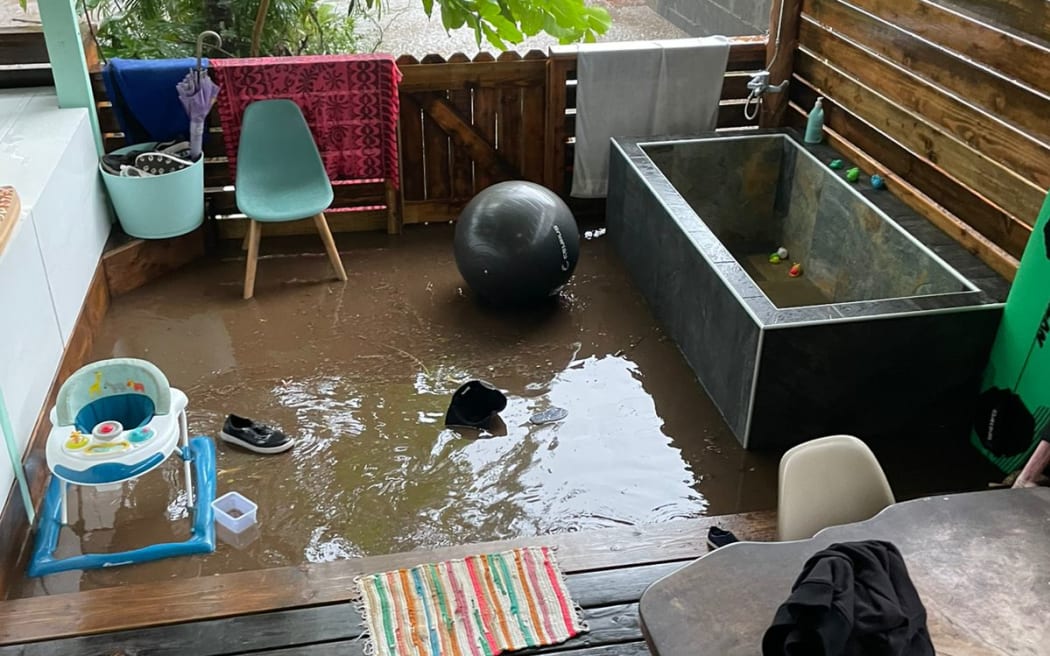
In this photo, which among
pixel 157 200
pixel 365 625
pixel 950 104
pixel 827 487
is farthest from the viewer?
pixel 157 200

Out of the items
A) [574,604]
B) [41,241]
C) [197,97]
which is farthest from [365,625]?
[197,97]

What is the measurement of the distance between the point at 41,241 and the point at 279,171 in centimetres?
138

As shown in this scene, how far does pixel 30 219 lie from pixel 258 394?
1.05 meters

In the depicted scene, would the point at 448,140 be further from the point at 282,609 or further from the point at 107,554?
the point at 282,609

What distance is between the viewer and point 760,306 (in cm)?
336

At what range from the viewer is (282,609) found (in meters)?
2.68

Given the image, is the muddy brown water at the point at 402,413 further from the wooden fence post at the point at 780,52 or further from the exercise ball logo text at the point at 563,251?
the wooden fence post at the point at 780,52

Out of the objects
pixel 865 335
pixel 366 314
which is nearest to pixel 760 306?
pixel 865 335

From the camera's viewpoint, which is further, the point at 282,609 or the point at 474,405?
the point at 474,405

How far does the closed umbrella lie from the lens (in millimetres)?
4332

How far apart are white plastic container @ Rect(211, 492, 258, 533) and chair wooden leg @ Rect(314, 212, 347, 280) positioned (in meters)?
1.67

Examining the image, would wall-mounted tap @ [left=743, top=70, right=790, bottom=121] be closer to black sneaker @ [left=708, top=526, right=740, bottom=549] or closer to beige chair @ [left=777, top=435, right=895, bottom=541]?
black sneaker @ [left=708, top=526, right=740, bottom=549]

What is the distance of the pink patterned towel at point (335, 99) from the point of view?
449 centimetres

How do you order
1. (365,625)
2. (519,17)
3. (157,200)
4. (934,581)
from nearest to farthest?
(934,581), (365,625), (157,200), (519,17)
